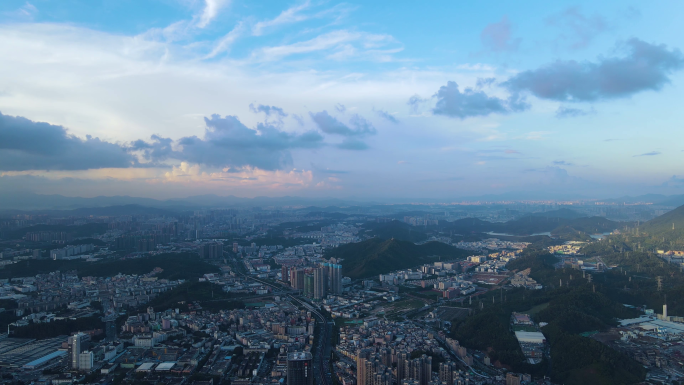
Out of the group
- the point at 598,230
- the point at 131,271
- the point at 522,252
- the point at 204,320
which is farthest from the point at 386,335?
the point at 598,230

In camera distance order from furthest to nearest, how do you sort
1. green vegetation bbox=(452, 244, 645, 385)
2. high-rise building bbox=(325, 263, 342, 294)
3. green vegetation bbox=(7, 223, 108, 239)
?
green vegetation bbox=(7, 223, 108, 239)
high-rise building bbox=(325, 263, 342, 294)
green vegetation bbox=(452, 244, 645, 385)

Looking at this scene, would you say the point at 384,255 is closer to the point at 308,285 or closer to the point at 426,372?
the point at 308,285

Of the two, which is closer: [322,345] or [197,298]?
[322,345]

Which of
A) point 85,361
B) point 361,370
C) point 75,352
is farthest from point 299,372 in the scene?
point 75,352

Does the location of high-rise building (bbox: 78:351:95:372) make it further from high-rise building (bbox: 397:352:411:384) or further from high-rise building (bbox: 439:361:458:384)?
high-rise building (bbox: 439:361:458:384)

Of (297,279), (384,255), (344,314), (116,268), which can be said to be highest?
(384,255)

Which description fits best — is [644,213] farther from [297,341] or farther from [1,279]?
[1,279]

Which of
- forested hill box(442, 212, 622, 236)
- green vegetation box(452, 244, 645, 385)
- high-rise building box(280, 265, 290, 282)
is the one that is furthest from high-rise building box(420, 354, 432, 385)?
forested hill box(442, 212, 622, 236)
